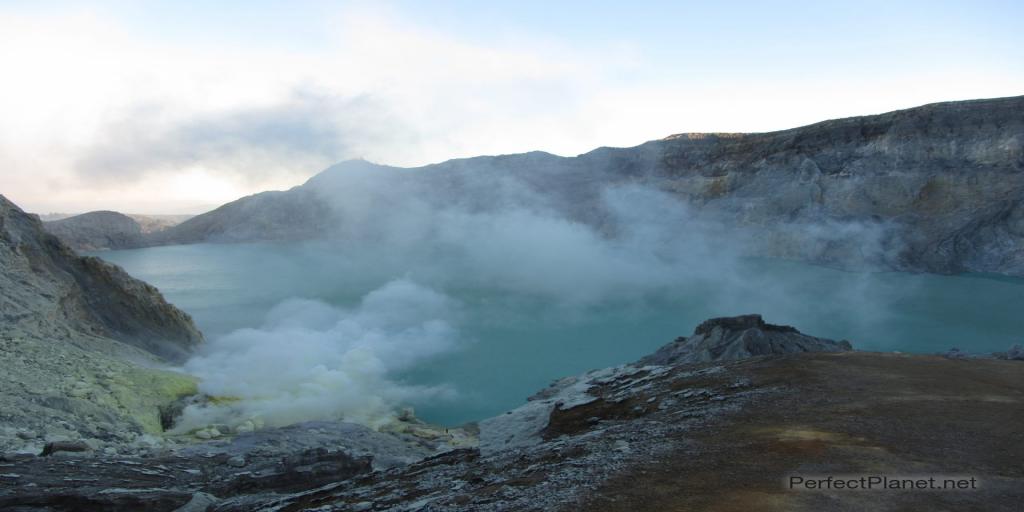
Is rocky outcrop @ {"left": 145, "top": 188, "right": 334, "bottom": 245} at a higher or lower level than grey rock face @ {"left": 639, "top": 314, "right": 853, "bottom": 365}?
higher

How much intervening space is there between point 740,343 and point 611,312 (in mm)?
14958

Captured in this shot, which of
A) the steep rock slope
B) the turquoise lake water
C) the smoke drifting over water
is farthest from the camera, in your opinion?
the turquoise lake water

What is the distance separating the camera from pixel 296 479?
22.8 ft

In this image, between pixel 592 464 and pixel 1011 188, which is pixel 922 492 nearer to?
pixel 592 464

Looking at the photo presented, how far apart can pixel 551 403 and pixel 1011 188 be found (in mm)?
30785

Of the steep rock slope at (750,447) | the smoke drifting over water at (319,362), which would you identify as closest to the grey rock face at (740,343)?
the steep rock slope at (750,447)

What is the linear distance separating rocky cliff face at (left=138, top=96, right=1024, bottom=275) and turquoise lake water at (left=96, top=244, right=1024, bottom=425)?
5.63ft

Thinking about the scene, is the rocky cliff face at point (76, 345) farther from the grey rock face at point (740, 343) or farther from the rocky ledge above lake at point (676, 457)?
the grey rock face at point (740, 343)

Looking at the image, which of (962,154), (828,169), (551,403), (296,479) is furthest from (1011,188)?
(296,479)

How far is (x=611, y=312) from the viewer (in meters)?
25.2

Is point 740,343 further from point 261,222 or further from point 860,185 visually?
point 261,222

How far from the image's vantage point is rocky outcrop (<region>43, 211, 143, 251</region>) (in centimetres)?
5728

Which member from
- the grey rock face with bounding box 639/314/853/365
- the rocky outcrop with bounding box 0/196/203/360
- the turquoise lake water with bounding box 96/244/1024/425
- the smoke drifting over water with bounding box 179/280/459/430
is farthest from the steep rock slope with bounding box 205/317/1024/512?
the turquoise lake water with bounding box 96/244/1024/425

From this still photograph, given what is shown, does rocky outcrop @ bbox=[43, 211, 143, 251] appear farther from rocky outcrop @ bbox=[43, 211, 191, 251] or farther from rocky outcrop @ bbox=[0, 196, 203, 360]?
rocky outcrop @ bbox=[0, 196, 203, 360]
